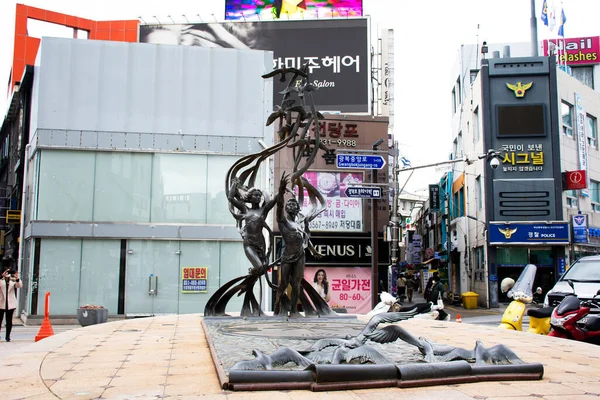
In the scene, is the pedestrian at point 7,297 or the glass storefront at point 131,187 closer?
the pedestrian at point 7,297

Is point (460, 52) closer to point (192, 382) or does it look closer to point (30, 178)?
point (30, 178)

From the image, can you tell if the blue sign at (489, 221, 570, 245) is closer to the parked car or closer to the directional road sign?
the directional road sign

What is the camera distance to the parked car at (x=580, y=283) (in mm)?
12148

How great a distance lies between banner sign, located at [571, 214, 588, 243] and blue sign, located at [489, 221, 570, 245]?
0.73 meters

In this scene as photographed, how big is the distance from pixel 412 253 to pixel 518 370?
48394 millimetres

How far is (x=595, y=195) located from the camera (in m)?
32.2

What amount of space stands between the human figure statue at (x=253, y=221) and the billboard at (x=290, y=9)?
94.9ft

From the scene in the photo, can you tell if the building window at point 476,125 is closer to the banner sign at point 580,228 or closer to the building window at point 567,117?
the building window at point 567,117

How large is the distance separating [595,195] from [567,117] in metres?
4.62

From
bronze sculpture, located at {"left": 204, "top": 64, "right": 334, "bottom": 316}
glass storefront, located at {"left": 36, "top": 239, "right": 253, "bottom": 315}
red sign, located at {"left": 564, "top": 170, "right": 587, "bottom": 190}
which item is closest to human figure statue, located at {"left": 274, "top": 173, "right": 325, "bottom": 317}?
bronze sculpture, located at {"left": 204, "top": 64, "right": 334, "bottom": 316}

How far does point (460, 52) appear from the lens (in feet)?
129

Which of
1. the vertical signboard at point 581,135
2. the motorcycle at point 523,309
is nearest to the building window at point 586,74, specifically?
the vertical signboard at point 581,135

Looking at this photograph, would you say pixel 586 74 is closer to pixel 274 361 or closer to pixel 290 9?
pixel 290 9

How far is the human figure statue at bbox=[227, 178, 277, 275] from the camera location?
1199 cm
